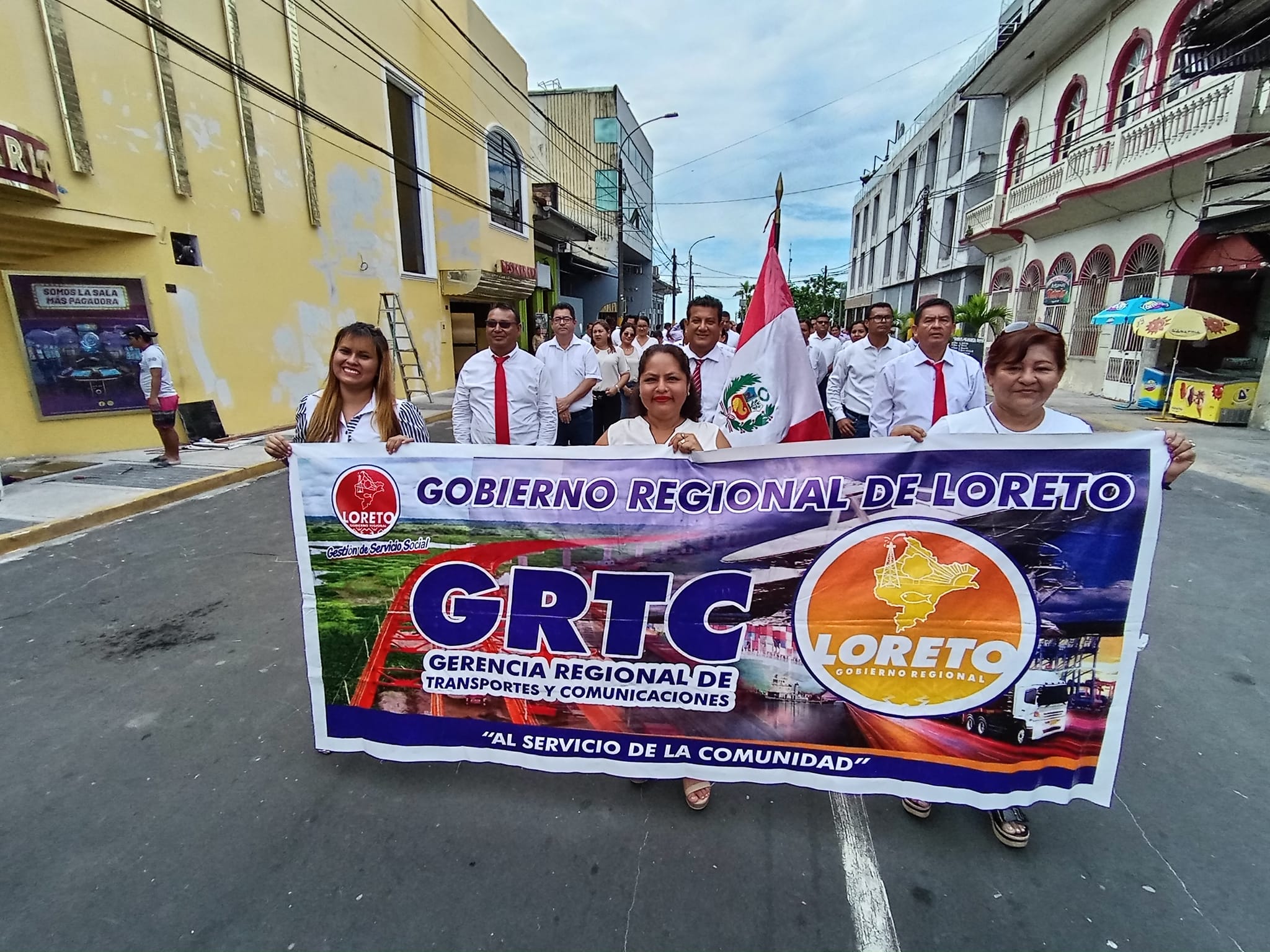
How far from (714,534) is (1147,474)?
1.42 m

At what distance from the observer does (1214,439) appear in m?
9.54

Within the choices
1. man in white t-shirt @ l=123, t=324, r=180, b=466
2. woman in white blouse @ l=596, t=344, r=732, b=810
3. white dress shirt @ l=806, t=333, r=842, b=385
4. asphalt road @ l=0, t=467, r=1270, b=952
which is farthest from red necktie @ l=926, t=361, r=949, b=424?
man in white t-shirt @ l=123, t=324, r=180, b=466

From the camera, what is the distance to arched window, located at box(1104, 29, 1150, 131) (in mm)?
13555

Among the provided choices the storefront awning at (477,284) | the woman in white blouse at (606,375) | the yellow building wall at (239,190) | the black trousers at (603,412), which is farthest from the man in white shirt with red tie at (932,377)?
the storefront awning at (477,284)

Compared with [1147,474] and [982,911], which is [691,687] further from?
[1147,474]

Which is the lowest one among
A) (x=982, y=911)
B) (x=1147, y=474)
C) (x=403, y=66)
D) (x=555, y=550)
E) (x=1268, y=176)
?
(x=982, y=911)

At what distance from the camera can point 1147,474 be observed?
6.60 feet

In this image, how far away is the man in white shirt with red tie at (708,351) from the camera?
4.48 meters

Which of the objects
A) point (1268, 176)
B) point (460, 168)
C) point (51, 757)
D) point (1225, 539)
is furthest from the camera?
point (460, 168)

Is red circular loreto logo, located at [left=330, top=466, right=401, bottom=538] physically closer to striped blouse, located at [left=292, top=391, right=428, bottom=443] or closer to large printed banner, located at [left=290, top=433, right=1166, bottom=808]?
large printed banner, located at [left=290, top=433, right=1166, bottom=808]

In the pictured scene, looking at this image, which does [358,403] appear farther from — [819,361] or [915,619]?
[819,361]

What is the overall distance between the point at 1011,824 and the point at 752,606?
46.8 inches

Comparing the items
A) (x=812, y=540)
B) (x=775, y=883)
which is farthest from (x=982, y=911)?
(x=812, y=540)

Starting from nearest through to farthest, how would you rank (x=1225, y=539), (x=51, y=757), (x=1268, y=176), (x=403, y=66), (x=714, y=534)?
(x=714, y=534) → (x=51, y=757) → (x=1225, y=539) → (x=1268, y=176) → (x=403, y=66)
